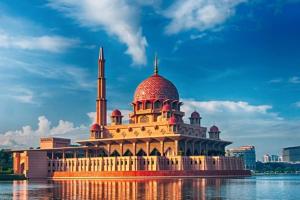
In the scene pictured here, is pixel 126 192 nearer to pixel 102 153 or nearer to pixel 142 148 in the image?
pixel 142 148

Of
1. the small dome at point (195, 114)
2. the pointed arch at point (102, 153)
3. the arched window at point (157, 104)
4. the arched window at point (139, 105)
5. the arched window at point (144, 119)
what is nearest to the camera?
the arched window at point (157, 104)

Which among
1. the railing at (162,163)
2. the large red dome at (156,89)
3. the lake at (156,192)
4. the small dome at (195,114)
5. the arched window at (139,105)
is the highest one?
the large red dome at (156,89)

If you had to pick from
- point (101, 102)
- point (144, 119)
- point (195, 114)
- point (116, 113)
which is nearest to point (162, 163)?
point (144, 119)

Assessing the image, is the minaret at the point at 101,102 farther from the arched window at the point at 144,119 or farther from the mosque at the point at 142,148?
the arched window at the point at 144,119

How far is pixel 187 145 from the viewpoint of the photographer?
3526 inches

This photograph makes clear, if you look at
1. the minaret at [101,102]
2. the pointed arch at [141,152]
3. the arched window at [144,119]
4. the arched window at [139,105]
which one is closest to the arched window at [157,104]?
the arched window at [144,119]

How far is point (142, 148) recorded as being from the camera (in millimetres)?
91438

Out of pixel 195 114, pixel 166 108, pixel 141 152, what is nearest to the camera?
pixel 166 108

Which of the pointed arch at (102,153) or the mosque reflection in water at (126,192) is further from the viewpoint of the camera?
the pointed arch at (102,153)

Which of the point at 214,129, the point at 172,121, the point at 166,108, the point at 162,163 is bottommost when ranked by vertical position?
the point at 162,163

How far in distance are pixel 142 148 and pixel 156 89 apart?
11833mm

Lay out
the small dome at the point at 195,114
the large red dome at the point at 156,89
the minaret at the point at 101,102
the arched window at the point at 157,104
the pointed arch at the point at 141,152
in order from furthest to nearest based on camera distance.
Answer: the small dome at the point at 195,114
the minaret at the point at 101,102
the large red dome at the point at 156,89
the arched window at the point at 157,104
the pointed arch at the point at 141,152

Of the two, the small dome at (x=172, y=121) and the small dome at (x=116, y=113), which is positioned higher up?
the small dome at (x=116, y=113)

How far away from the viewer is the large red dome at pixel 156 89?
95312 millimetres
